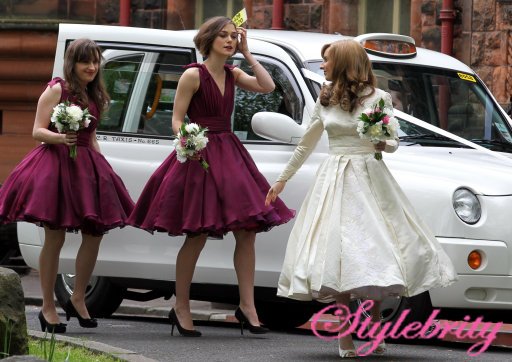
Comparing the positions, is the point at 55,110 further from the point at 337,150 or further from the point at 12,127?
the point at 12,127

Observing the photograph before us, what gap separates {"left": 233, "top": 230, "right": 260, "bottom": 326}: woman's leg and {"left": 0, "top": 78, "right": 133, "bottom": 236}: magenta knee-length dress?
2.47ft

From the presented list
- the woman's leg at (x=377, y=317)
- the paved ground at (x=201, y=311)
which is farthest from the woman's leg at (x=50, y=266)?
the paved ground at (x=201, y=311)

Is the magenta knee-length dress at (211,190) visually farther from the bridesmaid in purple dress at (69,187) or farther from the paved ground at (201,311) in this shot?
the paved ground at (201,311)

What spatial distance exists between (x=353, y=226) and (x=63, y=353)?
1.66 meters

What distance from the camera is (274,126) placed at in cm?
1009

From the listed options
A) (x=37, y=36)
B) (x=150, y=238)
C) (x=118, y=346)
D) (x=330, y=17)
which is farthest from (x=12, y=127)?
(x=118, y=346)

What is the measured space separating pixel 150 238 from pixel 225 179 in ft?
4.20

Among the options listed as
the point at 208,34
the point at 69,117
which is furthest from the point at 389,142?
the point at 69,117

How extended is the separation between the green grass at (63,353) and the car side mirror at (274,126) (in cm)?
200

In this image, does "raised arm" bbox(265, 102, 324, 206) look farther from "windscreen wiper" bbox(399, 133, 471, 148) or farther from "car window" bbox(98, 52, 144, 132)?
"car window" bbox(98, 52, 144, 132)

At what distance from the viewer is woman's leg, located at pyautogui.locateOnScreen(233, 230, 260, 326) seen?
9914 mm

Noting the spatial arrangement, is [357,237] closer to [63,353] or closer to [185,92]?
[63,353]

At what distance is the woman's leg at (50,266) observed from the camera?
10.1 meters

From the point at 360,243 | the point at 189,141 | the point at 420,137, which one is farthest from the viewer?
the point at 420,137
